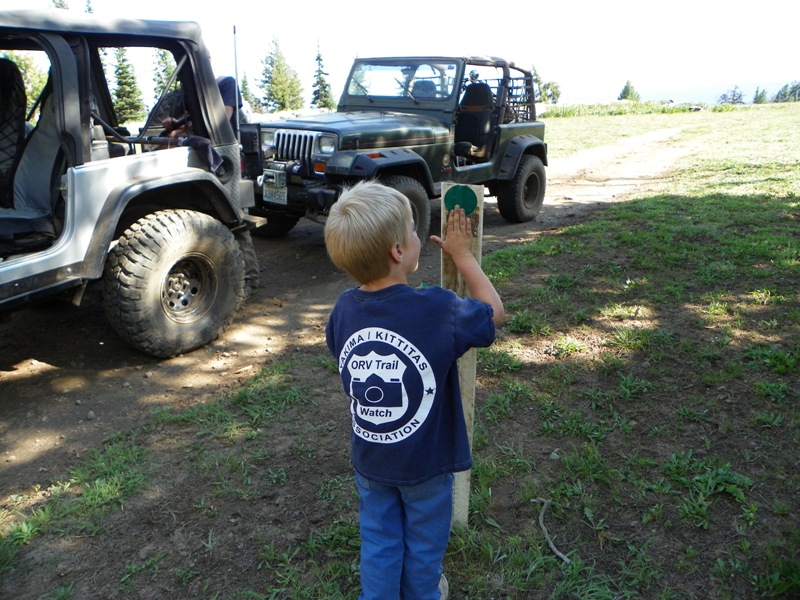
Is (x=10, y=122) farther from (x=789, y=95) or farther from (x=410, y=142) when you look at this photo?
(x=789, y=95)

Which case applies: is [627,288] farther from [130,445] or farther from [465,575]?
[130,445]

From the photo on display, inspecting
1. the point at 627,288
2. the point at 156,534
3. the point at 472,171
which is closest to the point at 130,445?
the point at 156,534

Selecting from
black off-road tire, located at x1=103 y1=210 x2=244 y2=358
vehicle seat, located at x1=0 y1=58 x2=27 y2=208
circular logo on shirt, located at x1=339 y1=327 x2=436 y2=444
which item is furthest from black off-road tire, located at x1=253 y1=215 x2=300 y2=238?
circular logo on shirt, located at x1=339 y1=327 x2=436 y2=444

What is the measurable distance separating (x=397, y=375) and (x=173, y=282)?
2808 mm

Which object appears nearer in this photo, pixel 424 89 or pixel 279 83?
pixel 424 89

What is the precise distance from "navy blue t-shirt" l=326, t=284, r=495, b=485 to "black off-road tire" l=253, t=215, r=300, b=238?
5357 mm

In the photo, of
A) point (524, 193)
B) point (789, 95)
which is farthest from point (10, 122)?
point (789, 95)

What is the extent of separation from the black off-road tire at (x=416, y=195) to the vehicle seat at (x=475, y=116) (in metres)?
1.23

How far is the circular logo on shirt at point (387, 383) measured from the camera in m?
1.72

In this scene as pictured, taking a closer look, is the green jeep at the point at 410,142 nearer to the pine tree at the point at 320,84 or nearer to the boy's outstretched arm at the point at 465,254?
the boy's outstretched arm at the point at 465,254

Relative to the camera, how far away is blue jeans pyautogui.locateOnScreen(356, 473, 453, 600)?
1.87 m

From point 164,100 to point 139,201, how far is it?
73cm

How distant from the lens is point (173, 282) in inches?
163

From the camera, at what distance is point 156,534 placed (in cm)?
259
